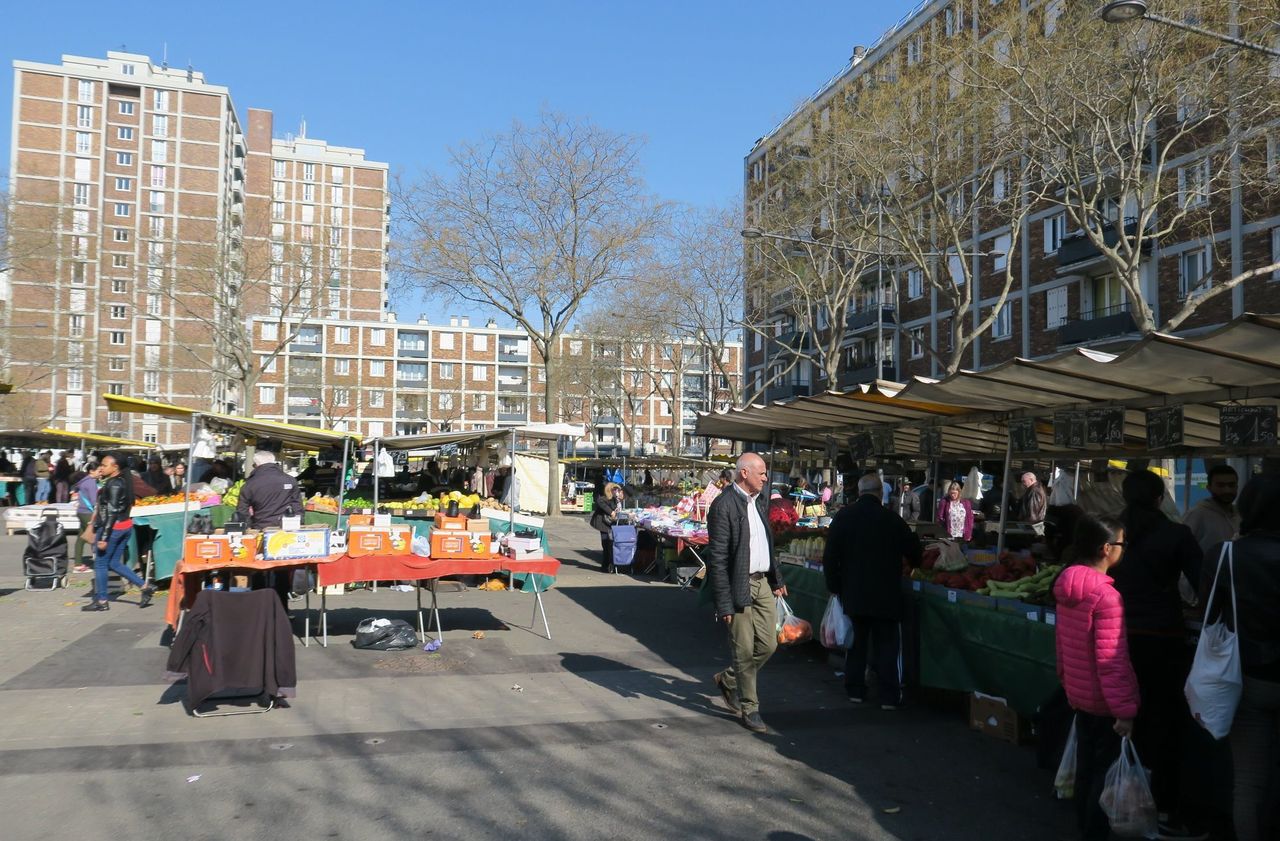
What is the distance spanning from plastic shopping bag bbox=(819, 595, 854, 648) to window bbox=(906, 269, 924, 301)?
35724 millimetres

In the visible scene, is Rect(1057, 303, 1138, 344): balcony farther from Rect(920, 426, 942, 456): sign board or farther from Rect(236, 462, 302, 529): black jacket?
Rect(236, 462, 302, 529): black jacket

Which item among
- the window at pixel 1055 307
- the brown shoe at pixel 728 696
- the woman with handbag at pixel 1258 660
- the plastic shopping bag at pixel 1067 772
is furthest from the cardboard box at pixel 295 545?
the window at pixel 1055 307

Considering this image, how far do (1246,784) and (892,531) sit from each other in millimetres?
3287

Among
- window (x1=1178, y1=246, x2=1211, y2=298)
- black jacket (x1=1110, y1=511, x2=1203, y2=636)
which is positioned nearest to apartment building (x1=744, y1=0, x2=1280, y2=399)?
window (x1=1178, y1=246, x2=1211, y2=298)

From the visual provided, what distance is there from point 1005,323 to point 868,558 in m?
32.6

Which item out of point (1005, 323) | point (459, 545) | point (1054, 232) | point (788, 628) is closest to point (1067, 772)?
point (788, 628)

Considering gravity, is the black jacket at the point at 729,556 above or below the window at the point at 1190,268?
below

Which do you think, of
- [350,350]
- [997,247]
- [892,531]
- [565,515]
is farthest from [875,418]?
[350,350]

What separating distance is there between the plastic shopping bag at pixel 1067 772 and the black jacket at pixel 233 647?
501 cm

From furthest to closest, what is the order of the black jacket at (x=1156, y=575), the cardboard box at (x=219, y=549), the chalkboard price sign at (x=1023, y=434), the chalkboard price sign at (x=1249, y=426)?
1. the chalkboard price sign at (x=1023, y=434)
2. the cardboard box at (x=219, y=549)
3. the chalkboard price sign at (x=1249, y=426)
4. the black jacket at (x=1156, y=575)

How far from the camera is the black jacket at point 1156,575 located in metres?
4.77

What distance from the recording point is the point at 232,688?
6719mm

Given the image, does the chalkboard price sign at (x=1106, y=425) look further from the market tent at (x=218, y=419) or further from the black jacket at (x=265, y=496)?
the market tent at (x=218, y=419)

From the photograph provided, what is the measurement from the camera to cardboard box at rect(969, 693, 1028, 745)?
633 centimetres
